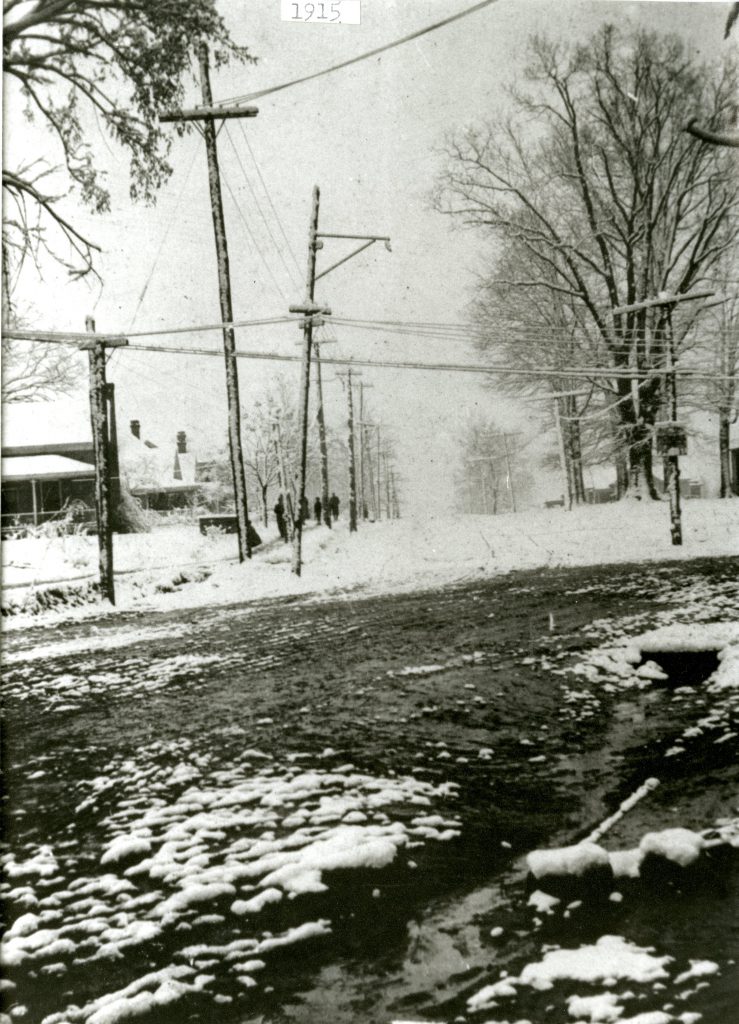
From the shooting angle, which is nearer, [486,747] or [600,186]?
[486,747]

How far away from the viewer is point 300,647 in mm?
3113

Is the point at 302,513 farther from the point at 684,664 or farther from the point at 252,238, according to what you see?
the point at 684,664

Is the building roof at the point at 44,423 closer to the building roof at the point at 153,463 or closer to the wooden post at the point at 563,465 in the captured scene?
the building roof at the point at 153,463

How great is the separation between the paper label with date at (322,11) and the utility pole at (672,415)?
190cm

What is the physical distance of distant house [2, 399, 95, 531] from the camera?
7.88 ft

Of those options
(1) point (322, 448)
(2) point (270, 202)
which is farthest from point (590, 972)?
(1) point (322, 448)

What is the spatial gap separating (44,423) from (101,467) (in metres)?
0.31

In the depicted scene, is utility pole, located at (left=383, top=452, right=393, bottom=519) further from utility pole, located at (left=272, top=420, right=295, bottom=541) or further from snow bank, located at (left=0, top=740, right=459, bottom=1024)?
snow bank, located at (left=0, top=740, right=459, bottom=1024)

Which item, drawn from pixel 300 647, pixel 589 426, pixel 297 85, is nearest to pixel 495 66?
pixel 297 85

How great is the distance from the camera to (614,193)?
3.94 meters

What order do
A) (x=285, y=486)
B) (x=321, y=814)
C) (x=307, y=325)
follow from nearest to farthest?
(x=321, y=814) < (x=307, y=325) < (x=285, y=486)

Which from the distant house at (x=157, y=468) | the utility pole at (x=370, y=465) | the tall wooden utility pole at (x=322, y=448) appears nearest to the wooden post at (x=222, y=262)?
the distant house at (x=157, y=468)

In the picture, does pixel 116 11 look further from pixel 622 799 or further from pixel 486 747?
pixel 622 799

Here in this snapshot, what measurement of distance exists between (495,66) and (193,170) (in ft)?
3.97
